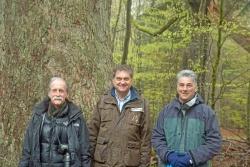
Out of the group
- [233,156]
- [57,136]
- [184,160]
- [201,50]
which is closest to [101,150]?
[57,136]

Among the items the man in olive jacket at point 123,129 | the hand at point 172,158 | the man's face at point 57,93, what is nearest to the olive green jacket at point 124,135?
the man in olive jacket at point 123,129

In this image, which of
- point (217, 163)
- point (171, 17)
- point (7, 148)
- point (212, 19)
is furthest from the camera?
point (171, 17)

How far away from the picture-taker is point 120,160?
4688 mm

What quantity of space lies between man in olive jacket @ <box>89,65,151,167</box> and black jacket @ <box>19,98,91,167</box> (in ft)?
0.64

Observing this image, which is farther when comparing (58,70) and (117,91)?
(58,70)

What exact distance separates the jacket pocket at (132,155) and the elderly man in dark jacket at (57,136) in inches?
16.3

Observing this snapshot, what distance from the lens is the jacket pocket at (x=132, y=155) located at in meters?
4.68

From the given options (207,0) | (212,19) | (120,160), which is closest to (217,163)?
(212,19)

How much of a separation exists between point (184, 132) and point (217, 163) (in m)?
5.09

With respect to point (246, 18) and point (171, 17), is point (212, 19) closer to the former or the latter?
point (171, 17)

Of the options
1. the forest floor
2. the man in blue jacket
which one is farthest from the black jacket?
the forest floor

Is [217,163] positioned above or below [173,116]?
below

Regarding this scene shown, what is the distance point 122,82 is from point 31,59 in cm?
146

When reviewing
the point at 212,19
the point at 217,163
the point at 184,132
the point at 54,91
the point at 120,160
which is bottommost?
the point at 217,163
